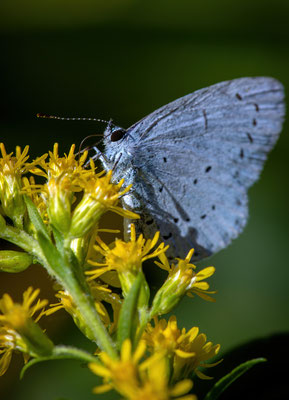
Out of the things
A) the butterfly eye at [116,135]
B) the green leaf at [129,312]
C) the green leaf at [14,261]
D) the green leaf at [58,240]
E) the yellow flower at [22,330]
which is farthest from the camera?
the butterfly eye at [116,135]

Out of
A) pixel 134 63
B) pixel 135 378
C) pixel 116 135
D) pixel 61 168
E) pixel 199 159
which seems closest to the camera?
pixel 135 378

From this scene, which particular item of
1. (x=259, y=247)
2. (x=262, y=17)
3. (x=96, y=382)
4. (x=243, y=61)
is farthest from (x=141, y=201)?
(x=262, y=17)

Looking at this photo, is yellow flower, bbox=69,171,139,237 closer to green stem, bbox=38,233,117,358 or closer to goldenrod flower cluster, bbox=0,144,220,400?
goldenrod flower cluster, bbox=0,144,220,400

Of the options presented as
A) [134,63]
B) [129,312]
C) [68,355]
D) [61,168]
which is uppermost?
[134,63]

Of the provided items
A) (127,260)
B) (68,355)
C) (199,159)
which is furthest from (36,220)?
(199,159)

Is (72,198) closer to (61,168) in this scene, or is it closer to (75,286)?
(61,168)

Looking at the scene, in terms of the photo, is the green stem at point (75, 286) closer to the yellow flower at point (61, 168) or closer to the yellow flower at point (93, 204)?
the yellow flower at point (93, 204)

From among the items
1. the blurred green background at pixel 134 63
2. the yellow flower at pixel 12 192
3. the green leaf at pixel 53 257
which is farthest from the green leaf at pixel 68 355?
the blurred green background at pixel 134 63
